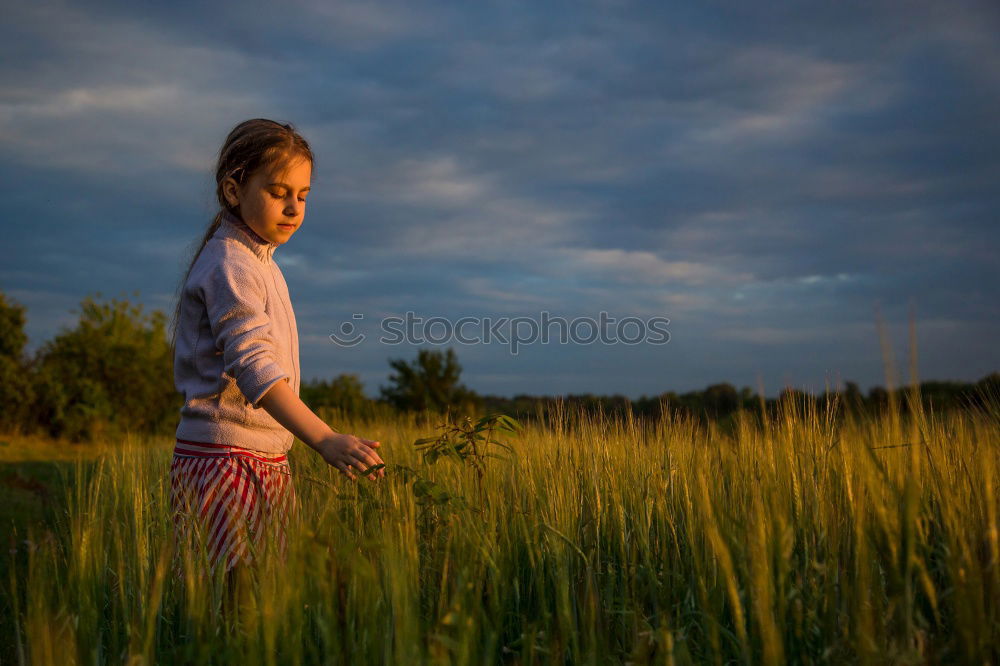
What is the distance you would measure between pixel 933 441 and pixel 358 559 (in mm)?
2138

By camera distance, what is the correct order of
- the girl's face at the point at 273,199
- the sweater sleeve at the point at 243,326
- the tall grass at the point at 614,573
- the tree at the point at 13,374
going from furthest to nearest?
the tree at the point at 13,374 → the girl's face at the point at 273,199 → the sweater sleeve at the point at 243,326 → the tall grass at the point at 614,573

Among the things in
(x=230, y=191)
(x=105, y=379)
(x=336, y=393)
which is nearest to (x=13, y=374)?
(x=105, y=379)

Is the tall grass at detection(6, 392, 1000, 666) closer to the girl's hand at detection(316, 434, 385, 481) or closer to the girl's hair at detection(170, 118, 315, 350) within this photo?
the girl's hand at detection(316, 434, 385, 481)

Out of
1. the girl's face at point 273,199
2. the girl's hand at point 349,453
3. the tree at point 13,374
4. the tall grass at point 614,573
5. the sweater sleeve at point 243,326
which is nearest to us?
the tall grass at point 614,573

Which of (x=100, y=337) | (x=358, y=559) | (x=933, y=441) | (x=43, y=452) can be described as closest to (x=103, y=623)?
(x=358, y=559)

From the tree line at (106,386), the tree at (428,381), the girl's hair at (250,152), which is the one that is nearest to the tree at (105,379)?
the tree line at (106,386)

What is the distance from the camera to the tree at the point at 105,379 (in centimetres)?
1444

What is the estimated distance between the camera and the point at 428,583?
2.16 meters

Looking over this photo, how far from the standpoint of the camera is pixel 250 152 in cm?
255

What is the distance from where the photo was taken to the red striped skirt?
2.20 meters

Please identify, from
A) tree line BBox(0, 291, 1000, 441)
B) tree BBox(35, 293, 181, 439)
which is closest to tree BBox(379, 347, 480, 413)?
tree line BBox(0, 291, 1000, 441)

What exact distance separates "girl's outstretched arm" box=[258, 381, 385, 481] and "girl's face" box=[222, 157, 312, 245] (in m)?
0.61

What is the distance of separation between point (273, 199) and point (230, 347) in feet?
1.90

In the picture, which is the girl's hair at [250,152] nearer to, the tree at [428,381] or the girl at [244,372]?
the girl at [244,372]
